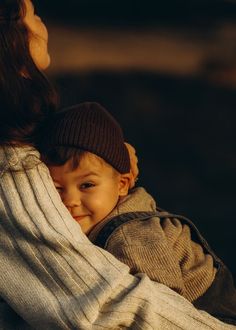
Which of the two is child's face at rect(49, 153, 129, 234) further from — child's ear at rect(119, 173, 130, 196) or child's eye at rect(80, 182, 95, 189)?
child's ear at rect(119, 173, 130, 196)

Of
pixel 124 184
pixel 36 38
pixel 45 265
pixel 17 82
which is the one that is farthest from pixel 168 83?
pixel 45 265

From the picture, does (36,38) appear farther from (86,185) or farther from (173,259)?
(173,259)

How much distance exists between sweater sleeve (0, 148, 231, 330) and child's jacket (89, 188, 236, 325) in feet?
0.51

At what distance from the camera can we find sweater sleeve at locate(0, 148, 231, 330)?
6.84 ft

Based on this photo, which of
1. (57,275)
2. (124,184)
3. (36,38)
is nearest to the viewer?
(57,275)

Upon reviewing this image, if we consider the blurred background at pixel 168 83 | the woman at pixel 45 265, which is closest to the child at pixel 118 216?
the woman at pixel 45 265

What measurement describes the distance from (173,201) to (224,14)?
36.1 inches

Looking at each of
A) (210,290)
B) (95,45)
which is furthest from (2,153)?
(95,45)

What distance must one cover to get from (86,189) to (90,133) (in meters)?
0.15

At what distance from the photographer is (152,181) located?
4500 millimetres

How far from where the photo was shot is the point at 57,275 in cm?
210

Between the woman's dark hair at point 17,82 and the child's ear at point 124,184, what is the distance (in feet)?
1.35

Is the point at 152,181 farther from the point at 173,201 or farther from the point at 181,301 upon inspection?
the point at 181,301

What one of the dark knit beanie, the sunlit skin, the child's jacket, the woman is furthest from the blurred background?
the woman
